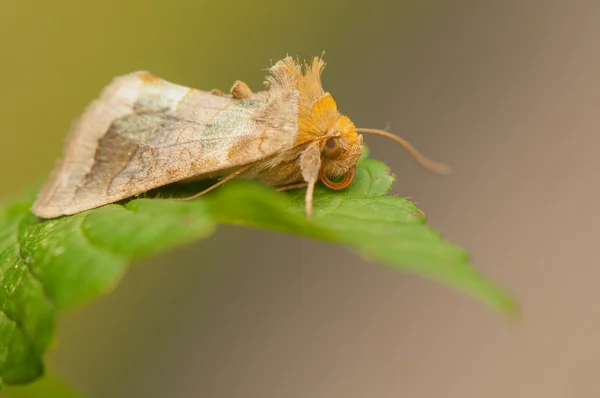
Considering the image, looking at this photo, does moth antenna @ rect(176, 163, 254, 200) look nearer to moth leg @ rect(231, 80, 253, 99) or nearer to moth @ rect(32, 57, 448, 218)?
moth @ rect(32, 57, 448, 218)

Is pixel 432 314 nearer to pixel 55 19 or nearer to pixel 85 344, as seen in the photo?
pixel 85 344

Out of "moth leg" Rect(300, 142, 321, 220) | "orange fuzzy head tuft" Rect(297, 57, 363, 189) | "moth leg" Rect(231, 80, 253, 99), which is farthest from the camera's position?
"moth leg" Rect(231, 80, 253, 99)

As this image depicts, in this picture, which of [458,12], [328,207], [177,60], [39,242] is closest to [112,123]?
[39,242]

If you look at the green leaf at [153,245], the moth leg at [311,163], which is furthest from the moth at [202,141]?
the green leaf at [153,245]

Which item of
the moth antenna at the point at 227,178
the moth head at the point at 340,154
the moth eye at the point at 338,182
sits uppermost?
the moth head at the point at 340,154

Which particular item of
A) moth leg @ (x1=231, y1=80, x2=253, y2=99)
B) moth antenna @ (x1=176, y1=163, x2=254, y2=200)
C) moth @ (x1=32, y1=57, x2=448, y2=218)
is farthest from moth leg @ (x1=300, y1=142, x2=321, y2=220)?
moth leg @ (x1=231, y1=80, x2=253, y2=99)

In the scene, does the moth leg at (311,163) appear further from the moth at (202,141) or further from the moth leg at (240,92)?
the moth leg at (240,92)

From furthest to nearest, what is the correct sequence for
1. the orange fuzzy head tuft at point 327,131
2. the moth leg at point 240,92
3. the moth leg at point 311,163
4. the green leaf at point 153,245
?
the moth leg at point 240,92, the orange fuzzy head tuft at point 327,131, the moth leg at point 311,163, the green leaf at point 153,245

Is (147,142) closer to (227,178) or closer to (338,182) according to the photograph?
(227,178)
